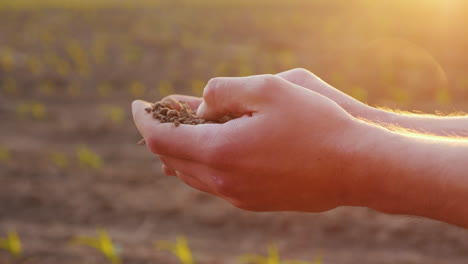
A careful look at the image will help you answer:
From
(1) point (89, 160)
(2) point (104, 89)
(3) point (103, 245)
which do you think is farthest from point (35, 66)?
(3) point (103, 245)

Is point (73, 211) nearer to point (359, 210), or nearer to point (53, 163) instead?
point (53, 163)

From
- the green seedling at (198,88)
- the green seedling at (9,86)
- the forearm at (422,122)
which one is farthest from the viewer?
the green seedling at (9,86)

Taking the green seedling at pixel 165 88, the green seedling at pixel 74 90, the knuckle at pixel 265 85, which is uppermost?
the knuckle at pixel 265 85

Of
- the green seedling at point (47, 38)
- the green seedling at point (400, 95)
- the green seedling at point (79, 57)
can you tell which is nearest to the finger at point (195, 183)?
the green seedling at point (400, 95)

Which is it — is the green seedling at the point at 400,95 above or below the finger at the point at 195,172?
above

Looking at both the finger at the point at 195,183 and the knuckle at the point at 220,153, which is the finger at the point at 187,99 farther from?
the knuckle at the point at 220,153

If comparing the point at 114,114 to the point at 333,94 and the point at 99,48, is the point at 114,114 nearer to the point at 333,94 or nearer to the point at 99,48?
the point at 99,48

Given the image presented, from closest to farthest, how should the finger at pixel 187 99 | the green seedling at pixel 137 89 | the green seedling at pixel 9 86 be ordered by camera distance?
the finger at pixel 187 99 → the green seedling at pixel 137 89 → the green seedling at pixel 9 86

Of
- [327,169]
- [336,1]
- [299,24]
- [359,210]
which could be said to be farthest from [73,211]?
[336,1]
